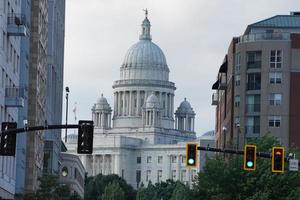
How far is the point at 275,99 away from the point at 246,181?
30.5 m

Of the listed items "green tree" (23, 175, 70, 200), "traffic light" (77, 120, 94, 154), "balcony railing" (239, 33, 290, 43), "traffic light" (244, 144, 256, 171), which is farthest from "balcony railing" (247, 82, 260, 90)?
"traffic light" (77, 120, 94, 154)

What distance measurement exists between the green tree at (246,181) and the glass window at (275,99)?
2474 cm

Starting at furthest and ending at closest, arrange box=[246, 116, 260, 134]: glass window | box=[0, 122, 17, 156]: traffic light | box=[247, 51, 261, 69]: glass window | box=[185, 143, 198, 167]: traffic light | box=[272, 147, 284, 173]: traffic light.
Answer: box=[247, 51, 261, 69]: glass window → box=[246, 116, 260, 134]: glass window → box=[185, 143, 198, 167]: traffic light → box=[272, 147, 284, 173]: traffic light → box=[0, 122, 17, 156]: traffic light

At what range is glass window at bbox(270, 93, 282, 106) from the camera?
146 m

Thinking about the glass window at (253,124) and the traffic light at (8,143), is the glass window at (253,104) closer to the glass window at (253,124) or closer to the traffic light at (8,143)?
the glass window at (253,124)

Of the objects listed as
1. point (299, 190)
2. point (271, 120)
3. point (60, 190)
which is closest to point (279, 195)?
point (299, 190)

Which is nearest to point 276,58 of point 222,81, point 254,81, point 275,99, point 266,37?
point 266,37

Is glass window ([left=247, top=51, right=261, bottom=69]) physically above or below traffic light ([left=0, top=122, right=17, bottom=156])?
above

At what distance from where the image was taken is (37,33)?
373ft

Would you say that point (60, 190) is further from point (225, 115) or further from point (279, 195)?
point (225, 115)

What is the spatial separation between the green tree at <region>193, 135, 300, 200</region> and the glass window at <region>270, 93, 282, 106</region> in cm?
2474

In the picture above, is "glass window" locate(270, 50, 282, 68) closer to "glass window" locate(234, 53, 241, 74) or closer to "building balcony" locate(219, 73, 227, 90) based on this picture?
"glass window" locate(234, 53, 241, 74)

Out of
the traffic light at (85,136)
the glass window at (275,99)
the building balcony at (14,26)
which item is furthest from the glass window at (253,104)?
the traffic light at (85,136)

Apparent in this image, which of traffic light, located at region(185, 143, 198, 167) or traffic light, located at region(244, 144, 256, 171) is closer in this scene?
traffic light, located at region(244, 144, 256, 171)
